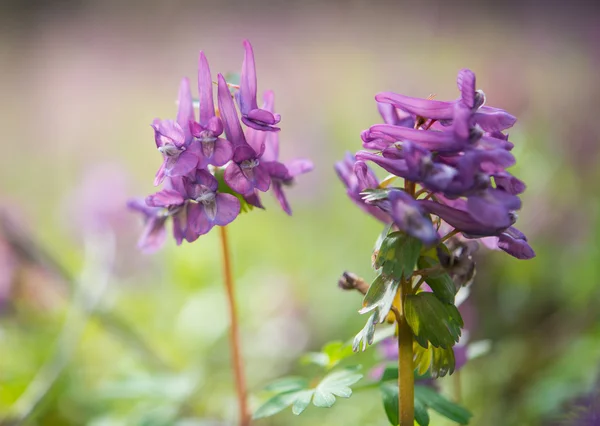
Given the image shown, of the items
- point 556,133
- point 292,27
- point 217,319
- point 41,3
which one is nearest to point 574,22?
point 292,27

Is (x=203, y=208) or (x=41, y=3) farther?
(x=41, y=3)

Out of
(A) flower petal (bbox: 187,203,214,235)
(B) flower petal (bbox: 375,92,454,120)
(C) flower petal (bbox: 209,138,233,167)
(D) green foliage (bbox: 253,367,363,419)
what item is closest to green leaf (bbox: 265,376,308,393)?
(D) green foliage (bbox: 253,367,363,419)

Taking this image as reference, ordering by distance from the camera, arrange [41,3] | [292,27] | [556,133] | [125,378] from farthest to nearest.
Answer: [41,3]
[292,27]
[556,133]
[125,378]

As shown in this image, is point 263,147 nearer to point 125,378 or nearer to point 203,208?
point 203,208

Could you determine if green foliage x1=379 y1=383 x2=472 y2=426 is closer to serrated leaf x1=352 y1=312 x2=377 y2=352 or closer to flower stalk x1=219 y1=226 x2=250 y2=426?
serrated leaf x1=352 y1=312 x2=377 y2=352

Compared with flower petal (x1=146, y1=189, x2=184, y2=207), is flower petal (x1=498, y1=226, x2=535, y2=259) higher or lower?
lower

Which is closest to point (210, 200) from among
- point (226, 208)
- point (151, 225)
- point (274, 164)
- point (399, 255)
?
point (226, 208)

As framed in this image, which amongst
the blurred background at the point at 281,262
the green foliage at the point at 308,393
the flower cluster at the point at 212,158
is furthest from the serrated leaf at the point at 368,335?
the blurred background at the point at 281,262
